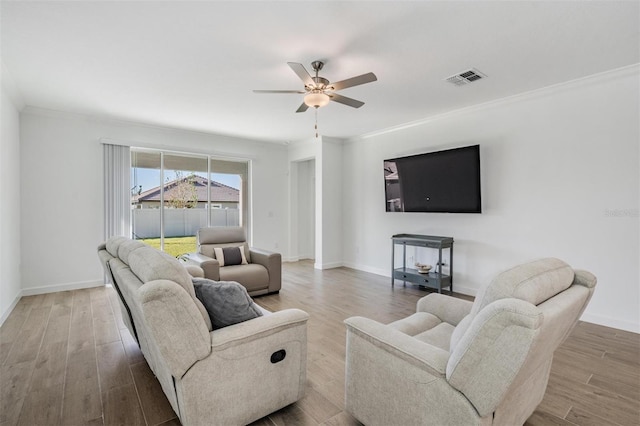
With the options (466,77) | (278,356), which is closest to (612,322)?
(466,77)

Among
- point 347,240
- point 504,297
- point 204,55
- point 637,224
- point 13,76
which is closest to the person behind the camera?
point 504,297

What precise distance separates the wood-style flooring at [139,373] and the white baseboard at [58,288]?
1.52 ft

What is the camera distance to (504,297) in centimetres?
117

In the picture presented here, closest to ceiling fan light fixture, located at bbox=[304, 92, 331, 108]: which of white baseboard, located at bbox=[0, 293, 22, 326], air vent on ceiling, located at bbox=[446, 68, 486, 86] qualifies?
air vent on ceiling, located at bbox=[446, 68, 486, 86]

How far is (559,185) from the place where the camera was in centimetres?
356

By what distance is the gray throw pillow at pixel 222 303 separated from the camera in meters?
1.73

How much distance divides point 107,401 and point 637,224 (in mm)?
4868

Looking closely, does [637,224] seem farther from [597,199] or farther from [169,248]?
[169,248]

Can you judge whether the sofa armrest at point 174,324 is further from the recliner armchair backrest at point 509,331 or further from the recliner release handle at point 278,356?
the recliner armchair backrest at point 509,331

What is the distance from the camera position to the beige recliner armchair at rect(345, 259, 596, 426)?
108 cm

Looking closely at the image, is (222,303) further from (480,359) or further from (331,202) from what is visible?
(331,202)

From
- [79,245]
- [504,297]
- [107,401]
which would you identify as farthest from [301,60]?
[79,245]

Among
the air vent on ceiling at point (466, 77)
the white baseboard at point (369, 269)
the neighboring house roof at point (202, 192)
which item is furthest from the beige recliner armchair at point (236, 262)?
the air vent on ceiling at point (466, 77)

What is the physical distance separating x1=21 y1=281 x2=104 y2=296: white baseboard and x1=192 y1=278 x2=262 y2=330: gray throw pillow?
419 cm
